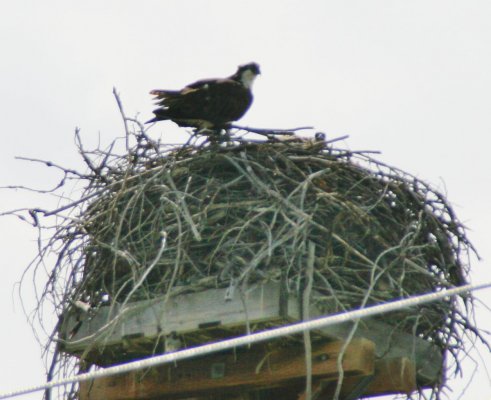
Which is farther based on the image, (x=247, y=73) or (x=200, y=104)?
(x=247, y=73)

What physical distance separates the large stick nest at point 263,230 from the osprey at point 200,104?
0.49m

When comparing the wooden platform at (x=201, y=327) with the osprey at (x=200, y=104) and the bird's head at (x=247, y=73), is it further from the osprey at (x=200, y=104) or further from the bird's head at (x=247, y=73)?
the bird's head at (x=247, y=73)

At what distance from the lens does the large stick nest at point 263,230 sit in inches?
234

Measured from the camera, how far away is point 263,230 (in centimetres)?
604

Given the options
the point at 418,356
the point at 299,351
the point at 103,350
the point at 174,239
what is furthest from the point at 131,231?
the point at 418,356

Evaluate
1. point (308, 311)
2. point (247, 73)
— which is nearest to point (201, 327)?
point (308, 311)

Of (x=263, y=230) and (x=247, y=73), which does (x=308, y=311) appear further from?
(x=247, y=73)

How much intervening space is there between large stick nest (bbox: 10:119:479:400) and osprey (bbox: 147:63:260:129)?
1.62ft

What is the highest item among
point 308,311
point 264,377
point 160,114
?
point 160,114

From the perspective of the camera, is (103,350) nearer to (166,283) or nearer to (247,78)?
(166,283)

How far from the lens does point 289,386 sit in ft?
20.0

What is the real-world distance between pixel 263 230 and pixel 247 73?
6.88 ft

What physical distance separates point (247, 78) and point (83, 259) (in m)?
2.01

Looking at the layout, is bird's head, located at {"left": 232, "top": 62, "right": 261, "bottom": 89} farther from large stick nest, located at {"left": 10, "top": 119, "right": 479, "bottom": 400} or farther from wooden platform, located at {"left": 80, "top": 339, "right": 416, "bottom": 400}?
wooden platform, located at {"left": 80, "top": 339, "right": 416, "bottom": 400}
